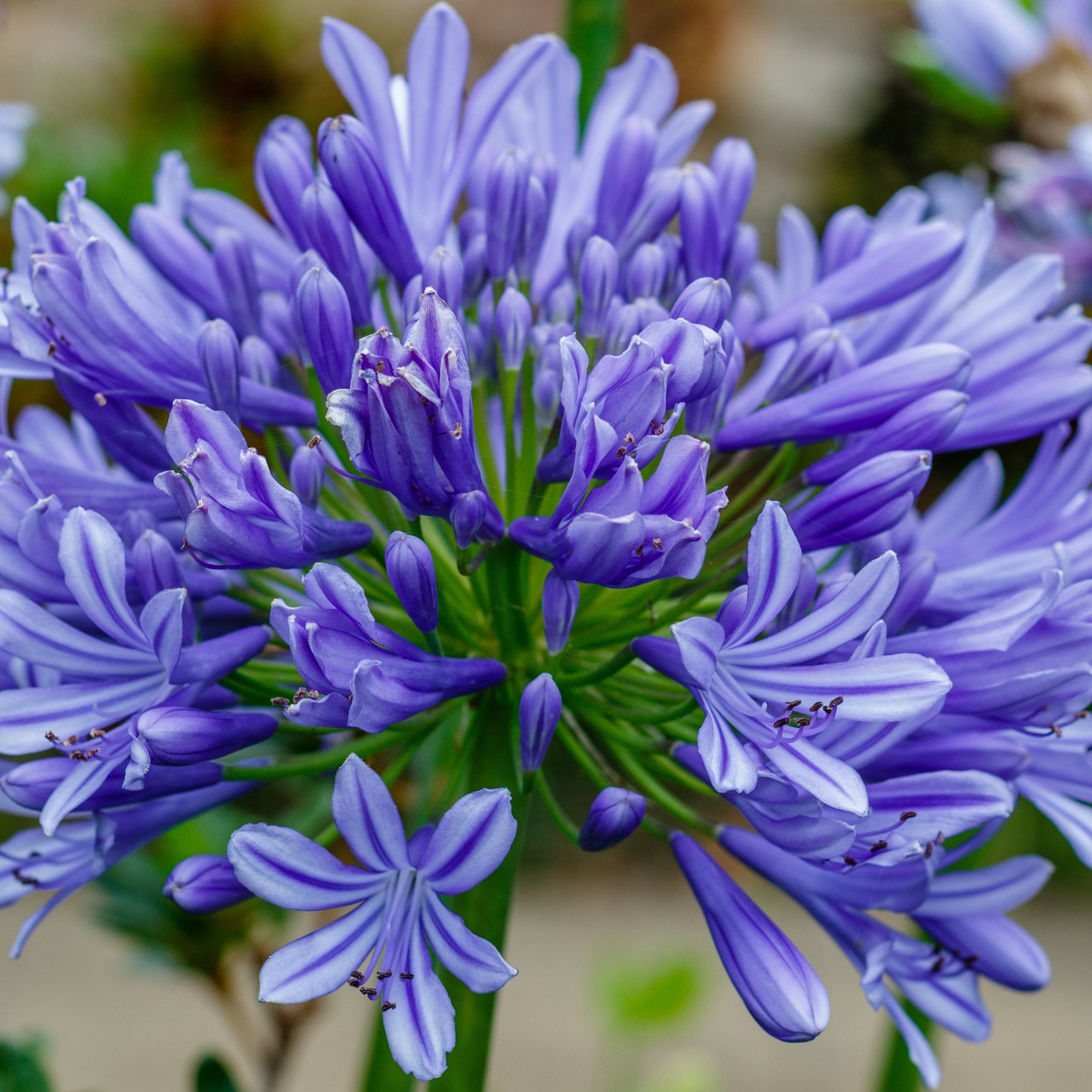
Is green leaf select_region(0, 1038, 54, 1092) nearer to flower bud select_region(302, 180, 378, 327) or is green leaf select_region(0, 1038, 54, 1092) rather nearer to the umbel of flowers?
the umbel of flowers

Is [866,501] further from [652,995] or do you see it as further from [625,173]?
[652,995]

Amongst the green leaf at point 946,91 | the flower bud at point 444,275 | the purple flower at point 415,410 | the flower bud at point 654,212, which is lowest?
the purple flower at point 415,410

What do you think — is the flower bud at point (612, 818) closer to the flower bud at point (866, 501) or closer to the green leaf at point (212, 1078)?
the flower bud at point (866, 501)

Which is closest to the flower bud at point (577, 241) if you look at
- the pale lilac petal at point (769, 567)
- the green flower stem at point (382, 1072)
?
the pale lilac petal at point (769, 567)

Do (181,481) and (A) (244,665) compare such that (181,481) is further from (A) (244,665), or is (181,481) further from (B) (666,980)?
(B) (666,980)

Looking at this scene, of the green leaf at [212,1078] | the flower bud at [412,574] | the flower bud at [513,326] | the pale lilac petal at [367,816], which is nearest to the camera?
the pale lilac petal at [367,816]

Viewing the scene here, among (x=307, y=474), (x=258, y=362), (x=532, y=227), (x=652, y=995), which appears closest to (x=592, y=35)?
(x=532, y=227)
